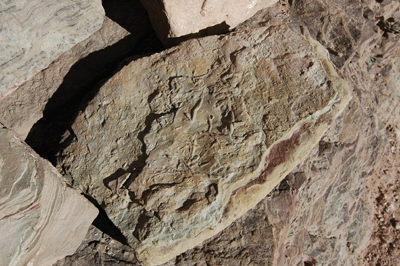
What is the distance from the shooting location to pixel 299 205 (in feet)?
→ 6.80

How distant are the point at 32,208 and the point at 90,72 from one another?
42.8 inches

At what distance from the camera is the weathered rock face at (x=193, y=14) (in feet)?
6.45

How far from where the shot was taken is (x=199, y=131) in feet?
5.54

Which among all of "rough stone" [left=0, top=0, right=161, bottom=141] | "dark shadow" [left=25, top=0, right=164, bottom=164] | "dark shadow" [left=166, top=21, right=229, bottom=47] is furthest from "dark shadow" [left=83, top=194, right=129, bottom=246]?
"dark shadow" [left=166, top=21, right=229, bottom=47]

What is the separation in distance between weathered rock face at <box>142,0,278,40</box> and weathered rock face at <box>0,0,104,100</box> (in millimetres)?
428

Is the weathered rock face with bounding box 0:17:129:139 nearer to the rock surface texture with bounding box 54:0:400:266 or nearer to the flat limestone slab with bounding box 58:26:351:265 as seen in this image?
the flat limestone slab with bounding box 58:26:351:265

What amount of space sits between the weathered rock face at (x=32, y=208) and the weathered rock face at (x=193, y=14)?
1.10 m

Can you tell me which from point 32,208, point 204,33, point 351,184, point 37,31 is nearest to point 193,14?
point 204,33

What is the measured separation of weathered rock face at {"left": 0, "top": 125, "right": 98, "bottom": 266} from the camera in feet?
4.65

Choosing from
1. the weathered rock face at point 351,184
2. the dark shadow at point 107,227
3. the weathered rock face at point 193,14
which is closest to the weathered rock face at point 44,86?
the weathered rock face at point 193,14

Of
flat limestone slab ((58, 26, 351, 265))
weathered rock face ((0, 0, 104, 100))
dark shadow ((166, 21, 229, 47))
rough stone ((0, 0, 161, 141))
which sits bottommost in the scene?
flat limestone slab ((58, 26, 351, 265))

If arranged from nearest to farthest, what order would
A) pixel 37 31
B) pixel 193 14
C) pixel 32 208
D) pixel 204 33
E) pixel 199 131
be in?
1. pixel 32 208
2. pixel 199 131
3. pixel 37 31
4. pixel 193 14
5. pixel 204 33

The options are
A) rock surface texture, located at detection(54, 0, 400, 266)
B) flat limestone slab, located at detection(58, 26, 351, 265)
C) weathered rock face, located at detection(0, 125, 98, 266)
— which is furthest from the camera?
rock surface texture, located at detection(54, 0, 400, 266)

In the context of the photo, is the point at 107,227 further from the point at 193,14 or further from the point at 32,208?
the point at 193,14
